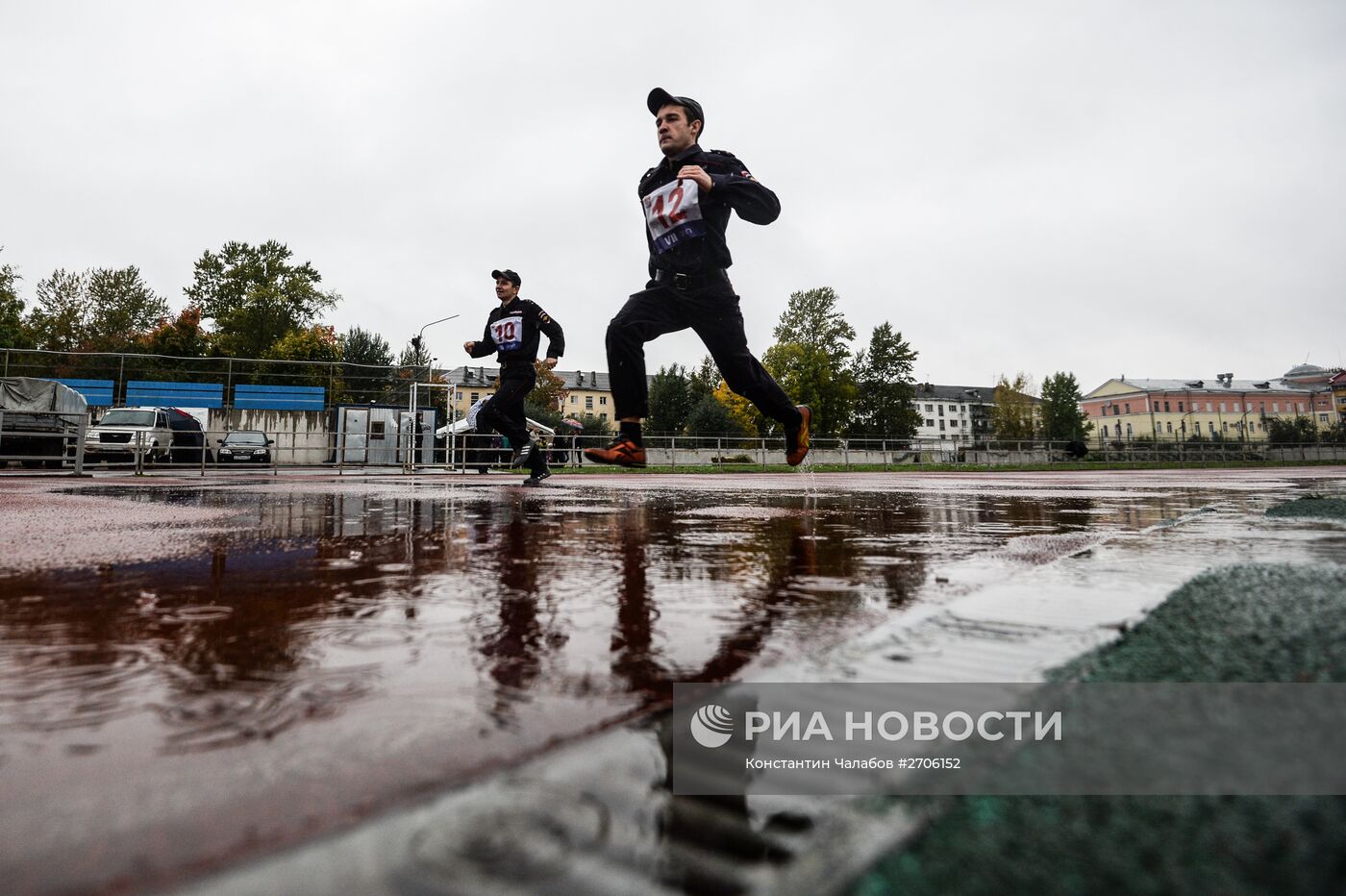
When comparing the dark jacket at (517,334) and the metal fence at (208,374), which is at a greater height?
the metal fence at (208,374)

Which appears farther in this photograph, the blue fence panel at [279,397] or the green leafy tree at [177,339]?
the green leafy tree at [177,339]

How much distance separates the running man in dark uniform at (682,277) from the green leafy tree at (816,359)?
42.5 metres

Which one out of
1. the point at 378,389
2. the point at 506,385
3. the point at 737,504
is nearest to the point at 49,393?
the point at 378,389

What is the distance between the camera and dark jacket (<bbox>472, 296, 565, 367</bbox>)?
293 inches

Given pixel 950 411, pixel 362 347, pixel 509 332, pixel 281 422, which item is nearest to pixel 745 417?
pixel 362 347

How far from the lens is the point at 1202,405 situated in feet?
272

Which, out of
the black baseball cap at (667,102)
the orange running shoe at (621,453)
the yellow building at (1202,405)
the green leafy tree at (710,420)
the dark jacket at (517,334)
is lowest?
the orange running shoe at (621,453)

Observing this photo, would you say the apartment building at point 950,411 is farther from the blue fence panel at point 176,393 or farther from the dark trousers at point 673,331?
the dark trousers at point 673,331

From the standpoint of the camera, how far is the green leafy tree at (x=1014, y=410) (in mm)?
65562

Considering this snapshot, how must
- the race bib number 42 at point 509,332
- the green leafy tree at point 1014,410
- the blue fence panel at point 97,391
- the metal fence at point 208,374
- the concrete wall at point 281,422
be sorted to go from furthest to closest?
the green leafy tree at point 1014,410 < the concrete wall at point 281,422 < the blue fence panel at point 97,391 < the metal fence at point 208,374 < the race bib number 42 at point 509,332

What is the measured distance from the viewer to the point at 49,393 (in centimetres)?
1336

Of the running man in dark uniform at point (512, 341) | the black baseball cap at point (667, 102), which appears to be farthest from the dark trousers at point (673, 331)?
the running man in dark uniform at point (512, 341)

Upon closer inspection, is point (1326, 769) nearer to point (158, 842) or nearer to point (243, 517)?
point (158, 842)

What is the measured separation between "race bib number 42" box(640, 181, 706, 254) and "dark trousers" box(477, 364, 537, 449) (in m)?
3.33
